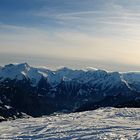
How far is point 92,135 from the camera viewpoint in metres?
64.9

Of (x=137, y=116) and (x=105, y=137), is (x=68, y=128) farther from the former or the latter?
(x=137, y=116)

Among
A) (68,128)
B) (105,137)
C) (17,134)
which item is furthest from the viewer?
(68,128)

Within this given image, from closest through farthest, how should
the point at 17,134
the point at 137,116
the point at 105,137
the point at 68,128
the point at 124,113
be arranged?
the point at 105,137 < the point at 17,134 < the point at 68,128 < the point at 137,116 < the point at 124,113

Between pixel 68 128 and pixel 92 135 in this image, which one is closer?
pixel 92 135

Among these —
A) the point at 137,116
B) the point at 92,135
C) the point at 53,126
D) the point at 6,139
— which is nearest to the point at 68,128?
the point at 53,126

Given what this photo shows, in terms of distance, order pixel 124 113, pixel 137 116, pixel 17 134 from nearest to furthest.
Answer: pixel 17 134 → pixel 137 116 → pixel 124 113

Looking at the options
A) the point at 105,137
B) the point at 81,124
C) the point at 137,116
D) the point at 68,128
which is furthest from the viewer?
the point at 137,116

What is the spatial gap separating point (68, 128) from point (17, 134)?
984cm

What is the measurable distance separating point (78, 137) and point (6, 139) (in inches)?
432

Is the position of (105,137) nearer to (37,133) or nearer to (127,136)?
(127,136)

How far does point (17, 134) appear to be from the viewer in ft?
225

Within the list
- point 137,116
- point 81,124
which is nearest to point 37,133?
point 81,124

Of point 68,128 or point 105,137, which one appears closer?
point 105,137

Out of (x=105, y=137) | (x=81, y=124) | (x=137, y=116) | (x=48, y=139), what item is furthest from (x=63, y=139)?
(x=137, y=116)
